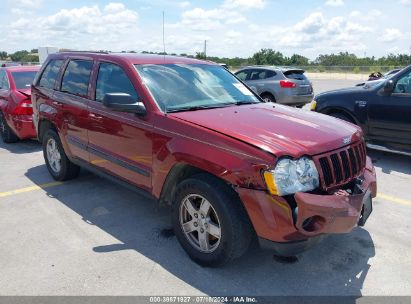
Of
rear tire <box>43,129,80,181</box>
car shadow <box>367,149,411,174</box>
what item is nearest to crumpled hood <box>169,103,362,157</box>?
rear tire <box>43,129,80,181</box>

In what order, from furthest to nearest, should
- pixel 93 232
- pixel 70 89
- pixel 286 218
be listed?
1. pixel 70 89
2. pixel 93 232
3. pixel 286 218

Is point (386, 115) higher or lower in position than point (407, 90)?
lower

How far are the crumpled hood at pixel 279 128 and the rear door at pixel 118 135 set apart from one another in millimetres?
494

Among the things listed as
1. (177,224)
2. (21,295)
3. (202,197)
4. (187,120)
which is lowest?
(21,295)

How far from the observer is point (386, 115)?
6.59 m

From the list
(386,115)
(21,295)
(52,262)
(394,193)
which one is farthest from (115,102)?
(386,115)

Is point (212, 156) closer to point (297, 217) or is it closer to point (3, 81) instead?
point (297, 217)

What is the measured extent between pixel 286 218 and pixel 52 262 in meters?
2.12

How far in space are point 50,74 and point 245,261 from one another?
3976 mm

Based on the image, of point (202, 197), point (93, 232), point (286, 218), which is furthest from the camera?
point (93, 232)

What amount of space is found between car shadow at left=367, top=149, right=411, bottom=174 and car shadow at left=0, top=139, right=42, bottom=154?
6.37 m

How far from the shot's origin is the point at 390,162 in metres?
6.79

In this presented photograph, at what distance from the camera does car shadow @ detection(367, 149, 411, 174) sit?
20.9ft

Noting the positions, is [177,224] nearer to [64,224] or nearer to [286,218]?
[286,218]
